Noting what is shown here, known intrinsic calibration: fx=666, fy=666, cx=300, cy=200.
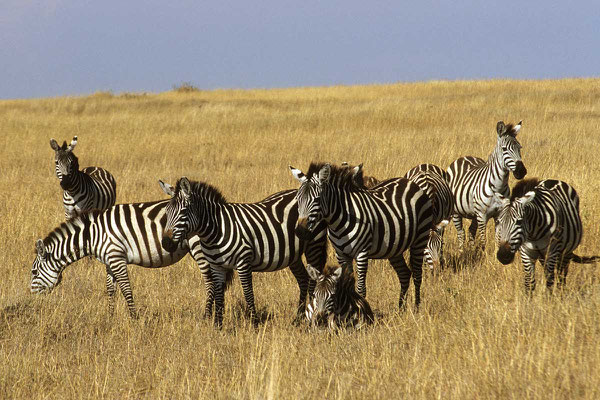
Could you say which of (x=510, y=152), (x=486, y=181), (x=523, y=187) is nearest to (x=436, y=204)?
(x=486, y=181)

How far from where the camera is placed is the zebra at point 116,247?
7.75 meters

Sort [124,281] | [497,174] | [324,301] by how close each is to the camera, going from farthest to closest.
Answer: [497,174] → [124,281] → [324,301]

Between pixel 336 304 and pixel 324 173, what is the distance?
4.41 ft

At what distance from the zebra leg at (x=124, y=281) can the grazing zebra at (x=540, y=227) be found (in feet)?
13.6

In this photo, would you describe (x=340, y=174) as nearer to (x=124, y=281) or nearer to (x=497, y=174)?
(x=124, y=281)

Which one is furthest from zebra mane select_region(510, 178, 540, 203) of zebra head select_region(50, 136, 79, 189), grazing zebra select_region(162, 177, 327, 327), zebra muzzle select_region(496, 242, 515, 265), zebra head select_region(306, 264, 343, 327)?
zebra head select_region(50, 136, 79, 189)

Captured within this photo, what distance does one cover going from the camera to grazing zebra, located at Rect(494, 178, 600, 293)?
6758 mm

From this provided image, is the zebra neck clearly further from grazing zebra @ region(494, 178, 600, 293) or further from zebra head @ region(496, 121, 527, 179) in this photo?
grazing zebra @ region(494, 178, 600, 293)

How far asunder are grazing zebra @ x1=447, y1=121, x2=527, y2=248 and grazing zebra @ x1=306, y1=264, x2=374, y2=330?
11.9 feet

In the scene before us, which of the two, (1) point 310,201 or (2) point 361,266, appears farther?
(2) point 361,266

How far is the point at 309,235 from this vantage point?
6.84m

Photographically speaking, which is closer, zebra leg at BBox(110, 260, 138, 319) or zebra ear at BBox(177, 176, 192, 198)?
zebra ear at BBox(177, 176, 192, 198)

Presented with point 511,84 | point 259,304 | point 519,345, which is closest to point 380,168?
point 259,304

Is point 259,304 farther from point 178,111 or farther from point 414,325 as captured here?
point 178,111
